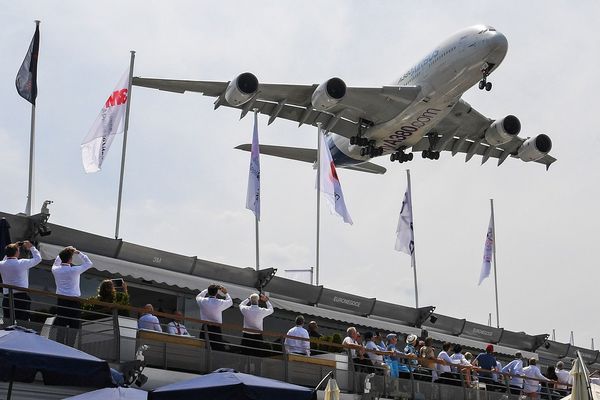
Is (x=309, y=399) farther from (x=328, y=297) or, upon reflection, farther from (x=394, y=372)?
(x=328, y=297)

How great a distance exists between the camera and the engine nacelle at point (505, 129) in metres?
40.5

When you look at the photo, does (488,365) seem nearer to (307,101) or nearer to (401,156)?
(307,101)

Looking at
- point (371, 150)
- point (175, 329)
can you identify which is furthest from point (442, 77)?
point (175, 329)

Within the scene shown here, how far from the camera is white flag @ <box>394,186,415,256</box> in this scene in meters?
34.2

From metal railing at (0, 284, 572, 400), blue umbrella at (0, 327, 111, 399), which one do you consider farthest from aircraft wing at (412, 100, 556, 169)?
blue umbrella at (0, 327, 111, 399)

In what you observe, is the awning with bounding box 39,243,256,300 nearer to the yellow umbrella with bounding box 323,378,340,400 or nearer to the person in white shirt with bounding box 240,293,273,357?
the person in white shirt with bounding box 240,293,273,357

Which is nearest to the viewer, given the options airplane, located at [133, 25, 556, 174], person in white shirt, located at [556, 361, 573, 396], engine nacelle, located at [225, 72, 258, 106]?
person in white shirt, located at [556, 361, 573, 396]

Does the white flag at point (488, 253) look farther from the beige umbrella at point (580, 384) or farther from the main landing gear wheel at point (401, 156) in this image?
the beige umbrella at point (580, 384)

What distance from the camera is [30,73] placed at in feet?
78.8

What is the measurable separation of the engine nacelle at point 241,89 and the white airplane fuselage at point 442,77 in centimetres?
723

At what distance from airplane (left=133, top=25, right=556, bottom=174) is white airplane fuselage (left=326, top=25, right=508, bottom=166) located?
38mm

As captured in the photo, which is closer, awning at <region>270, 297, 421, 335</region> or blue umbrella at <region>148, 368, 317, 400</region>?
blue umbrella at <region>148, 368, 317, 400</region>

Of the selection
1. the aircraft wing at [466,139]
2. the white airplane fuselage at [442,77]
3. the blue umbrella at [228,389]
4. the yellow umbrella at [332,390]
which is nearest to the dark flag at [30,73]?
the yellow umbrella at [332,390]

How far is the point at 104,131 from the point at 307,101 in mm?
13653
